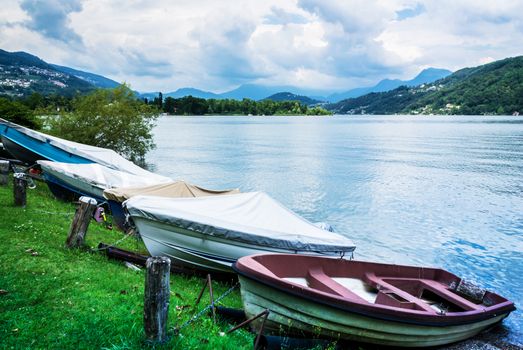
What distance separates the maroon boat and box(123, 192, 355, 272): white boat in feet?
4.65

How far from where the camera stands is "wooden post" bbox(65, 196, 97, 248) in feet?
34.9

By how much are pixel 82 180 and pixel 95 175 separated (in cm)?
60

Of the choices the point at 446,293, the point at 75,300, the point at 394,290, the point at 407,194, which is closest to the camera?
the point at 75,300

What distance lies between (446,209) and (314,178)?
1408 centimetres

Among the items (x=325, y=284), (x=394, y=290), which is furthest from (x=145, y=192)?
(x=394, y=290)

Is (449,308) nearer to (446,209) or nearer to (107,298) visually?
(107,298)

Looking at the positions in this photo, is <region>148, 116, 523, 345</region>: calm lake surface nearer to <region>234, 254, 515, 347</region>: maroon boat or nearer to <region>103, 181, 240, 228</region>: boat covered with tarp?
<region>234, 254, 515, 347</region>: maroon boat

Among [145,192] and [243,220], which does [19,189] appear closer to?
[145,192]

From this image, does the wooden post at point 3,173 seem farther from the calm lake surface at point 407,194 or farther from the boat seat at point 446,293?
the boat seat at point 446,293

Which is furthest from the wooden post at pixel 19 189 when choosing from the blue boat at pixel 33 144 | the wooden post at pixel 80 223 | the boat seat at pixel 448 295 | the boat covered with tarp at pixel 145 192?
the boat seat at pixel 448 295

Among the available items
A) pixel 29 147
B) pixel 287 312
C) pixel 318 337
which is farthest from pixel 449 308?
pixel 29 147

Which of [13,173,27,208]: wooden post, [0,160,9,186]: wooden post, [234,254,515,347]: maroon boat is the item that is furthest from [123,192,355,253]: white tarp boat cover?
[0,160,9,186]: wooden post

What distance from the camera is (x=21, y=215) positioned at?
13117 millimetres

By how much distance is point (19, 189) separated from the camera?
14016 mm
